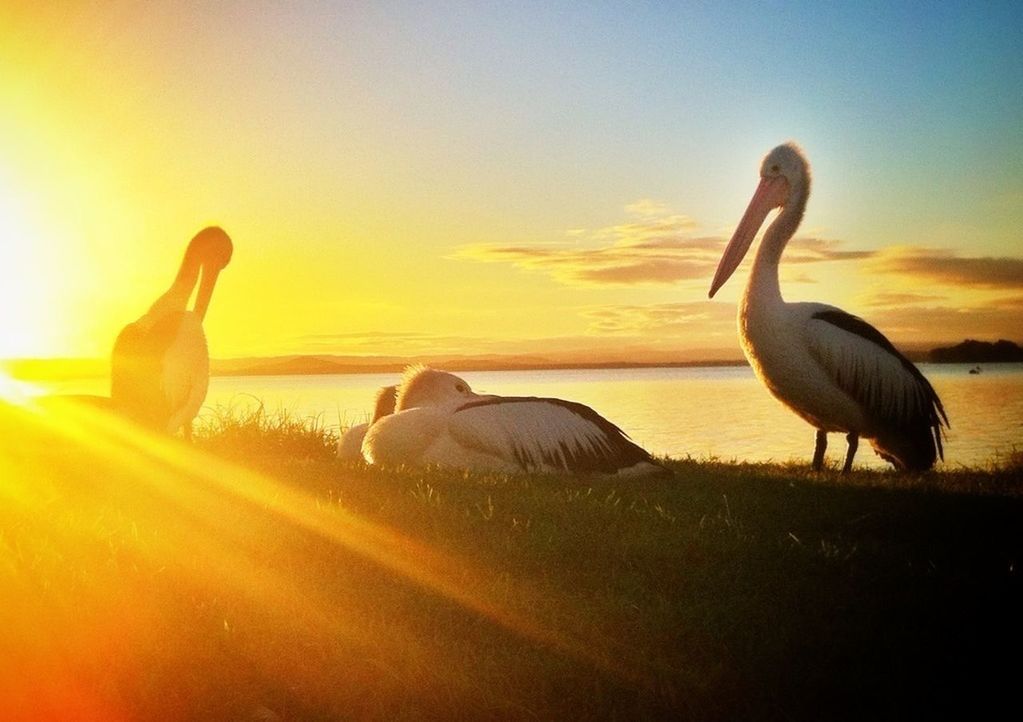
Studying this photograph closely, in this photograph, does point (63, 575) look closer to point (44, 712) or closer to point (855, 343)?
point (44, 712)

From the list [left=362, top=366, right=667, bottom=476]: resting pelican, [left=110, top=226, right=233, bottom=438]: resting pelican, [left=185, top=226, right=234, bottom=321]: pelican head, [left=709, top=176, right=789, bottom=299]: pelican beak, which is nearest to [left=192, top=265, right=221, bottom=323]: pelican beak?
[left=185, top=226, right=234, bottom=321]: pelican head

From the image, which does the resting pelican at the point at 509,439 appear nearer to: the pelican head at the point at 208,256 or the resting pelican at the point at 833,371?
the resting pelican at the point at 833,371

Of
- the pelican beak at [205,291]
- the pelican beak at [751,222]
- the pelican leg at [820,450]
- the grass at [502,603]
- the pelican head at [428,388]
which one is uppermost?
the pelican beak at [751,222]

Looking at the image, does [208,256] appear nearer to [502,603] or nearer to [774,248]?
[774,248]

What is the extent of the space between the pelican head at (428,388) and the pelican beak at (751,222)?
2800mm

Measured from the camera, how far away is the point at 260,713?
131 inches

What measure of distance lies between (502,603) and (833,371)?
5490 millimetres

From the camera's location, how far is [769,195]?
31.6ft

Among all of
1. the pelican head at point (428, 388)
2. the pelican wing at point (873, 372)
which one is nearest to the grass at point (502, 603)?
the pelican wing at point (873, 372)

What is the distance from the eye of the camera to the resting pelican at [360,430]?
9891mm

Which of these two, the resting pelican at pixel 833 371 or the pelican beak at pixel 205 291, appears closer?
the resting pelican at pixel 833 371

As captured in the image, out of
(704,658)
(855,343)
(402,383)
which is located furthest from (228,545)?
(855,343)

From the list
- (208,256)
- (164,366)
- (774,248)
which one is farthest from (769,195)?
(208,256)

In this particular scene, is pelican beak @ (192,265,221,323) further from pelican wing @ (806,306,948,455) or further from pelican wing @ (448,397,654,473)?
pelican wing @ (806,306,948,455)
